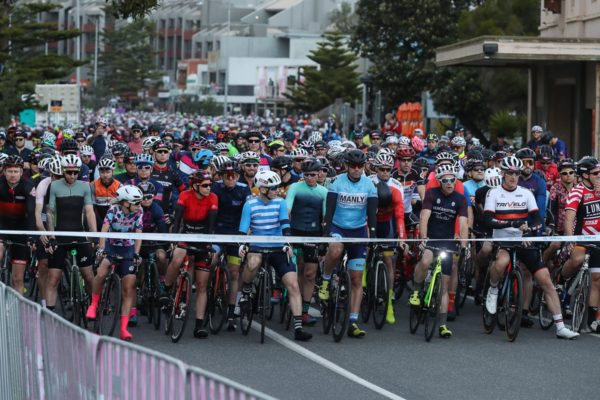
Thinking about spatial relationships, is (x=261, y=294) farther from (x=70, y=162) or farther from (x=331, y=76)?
(x=331, y=76)

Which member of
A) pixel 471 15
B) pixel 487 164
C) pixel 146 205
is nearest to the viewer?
pixel 146 205

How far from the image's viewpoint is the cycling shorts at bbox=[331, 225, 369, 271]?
48.7 feet

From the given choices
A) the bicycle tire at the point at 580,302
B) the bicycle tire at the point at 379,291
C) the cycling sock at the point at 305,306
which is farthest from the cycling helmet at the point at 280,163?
the bicycle tire at the point at 580,302

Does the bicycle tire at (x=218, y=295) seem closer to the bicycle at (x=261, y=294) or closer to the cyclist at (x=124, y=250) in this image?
the bicycle at (x=261, y=294)

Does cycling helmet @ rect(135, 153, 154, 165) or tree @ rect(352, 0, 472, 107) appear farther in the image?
tree @ rect(352, 0, 472, 107)

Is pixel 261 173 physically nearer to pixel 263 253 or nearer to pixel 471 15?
pixel 263 253

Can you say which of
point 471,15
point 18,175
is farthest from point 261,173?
point 471,15

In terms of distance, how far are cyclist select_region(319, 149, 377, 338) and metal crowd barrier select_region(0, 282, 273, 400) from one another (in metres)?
5.88

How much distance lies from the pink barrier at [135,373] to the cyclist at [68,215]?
25.2 ft

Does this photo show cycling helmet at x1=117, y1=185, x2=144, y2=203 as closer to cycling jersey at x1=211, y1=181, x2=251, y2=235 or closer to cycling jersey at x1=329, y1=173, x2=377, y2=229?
cycling jersey at x1=211, y1=181, x2=251, y2=235

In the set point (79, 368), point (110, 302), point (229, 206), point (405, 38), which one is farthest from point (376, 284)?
point (405, 38)

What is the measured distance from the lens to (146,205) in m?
15.7

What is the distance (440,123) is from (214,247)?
41148 millimetres

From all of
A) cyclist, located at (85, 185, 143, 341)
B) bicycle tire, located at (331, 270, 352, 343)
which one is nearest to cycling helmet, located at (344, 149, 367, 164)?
bicycle tire, located at (331, 270, 352, 343)
